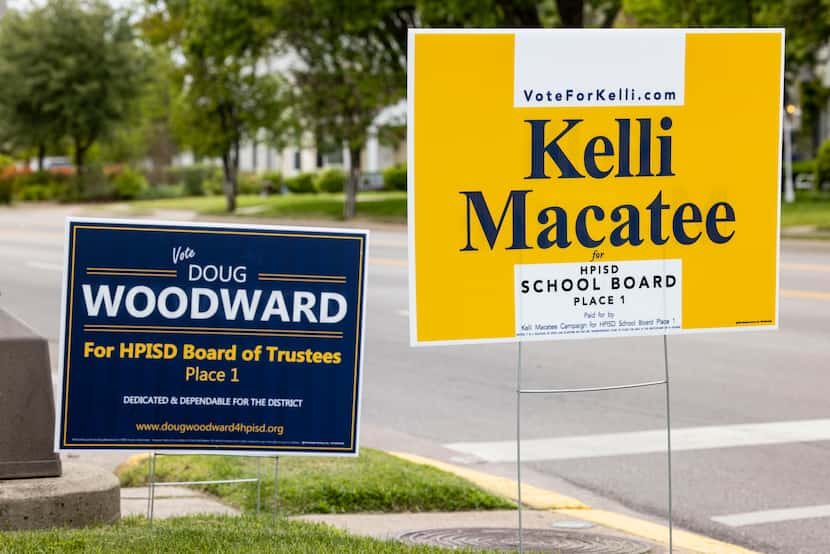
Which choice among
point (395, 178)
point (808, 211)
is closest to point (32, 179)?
point (395, 178)

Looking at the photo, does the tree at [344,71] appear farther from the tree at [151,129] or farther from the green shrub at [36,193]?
the green shrub at [36,193]

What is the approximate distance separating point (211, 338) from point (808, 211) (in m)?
28.9

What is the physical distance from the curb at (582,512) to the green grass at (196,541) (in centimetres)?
156

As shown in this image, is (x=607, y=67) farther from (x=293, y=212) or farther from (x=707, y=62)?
(x=293, y=212)

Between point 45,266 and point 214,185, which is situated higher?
point 214,185

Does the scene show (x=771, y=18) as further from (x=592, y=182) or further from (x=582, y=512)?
(x=592, y=182)

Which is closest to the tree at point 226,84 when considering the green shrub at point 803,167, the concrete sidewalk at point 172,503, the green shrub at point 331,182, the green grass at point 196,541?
the green shrub at point 331,182

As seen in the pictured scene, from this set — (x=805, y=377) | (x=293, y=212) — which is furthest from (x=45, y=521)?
(x=293, y=212)

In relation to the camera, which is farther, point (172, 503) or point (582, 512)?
point (582, 512)

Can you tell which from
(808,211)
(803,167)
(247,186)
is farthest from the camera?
(247,186)

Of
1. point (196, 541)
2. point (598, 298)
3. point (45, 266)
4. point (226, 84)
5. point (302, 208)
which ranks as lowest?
point (196, 541)

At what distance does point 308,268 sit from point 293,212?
122ft

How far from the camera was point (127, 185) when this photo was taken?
2413 inches

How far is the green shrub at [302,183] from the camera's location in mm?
62688
